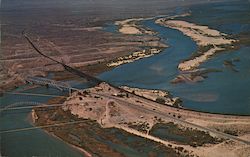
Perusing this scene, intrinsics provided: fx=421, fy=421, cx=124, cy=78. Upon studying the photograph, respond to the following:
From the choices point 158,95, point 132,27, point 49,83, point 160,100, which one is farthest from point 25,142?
point 132,27

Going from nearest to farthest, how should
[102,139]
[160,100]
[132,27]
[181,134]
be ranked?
1. [181,134]
2. [102,139]
3. [160,100]
4. [132,27]

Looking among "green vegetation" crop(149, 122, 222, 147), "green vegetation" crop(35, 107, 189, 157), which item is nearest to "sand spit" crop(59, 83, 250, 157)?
"green vegetation" crop(149, 122, 222, 147)

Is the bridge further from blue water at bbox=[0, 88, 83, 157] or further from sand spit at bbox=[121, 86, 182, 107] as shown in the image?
blue water at bbox=[0, 88, 83, 157]

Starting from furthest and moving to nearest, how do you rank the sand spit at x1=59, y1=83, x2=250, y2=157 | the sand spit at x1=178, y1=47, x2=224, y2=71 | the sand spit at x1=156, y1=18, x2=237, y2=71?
the sand spit at x1=156, y1=18, x2=237, y2=71 → the sand spit at x1=178, y1=47, x2=224, y2=71 → the sand spit at x1=59, y1=83, x2=250, y2=157

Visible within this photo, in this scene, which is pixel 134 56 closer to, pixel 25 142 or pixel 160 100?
pixel 160 100

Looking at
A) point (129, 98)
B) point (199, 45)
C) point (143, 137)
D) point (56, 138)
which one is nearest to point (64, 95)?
point (129, 98)

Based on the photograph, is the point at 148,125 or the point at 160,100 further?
the point at 160,100

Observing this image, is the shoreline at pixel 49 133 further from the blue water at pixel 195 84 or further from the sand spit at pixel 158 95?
the blue water at pixel 195 84
